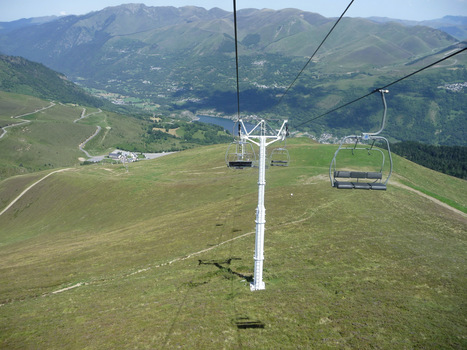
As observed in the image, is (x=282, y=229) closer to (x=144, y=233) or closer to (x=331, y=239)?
(x=331, y=239)

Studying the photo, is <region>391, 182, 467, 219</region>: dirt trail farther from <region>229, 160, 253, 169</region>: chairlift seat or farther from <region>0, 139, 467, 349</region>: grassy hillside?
<region>229, 160, 253, 169</region>: chairlift seat

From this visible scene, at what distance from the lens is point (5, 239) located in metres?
75.9

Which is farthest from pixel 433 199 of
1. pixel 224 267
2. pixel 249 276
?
pixel 224 267

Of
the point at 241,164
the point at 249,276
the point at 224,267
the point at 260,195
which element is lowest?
the point at 224,267

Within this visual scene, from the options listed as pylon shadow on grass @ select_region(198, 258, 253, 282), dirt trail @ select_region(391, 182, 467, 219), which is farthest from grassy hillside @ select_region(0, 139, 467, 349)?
dirt trail @ select_region(391, 182, 467, 219)

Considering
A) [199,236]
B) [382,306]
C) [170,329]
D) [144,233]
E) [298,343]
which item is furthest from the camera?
[144,233]

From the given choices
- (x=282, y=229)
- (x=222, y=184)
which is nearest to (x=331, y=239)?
(x=282, y=229)

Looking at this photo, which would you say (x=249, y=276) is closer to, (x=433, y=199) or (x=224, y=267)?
(x=224, y=267)

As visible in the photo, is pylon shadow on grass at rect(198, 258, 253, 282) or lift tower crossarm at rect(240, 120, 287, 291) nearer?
lift tower crossarm at rect(240, 120, 287, 291)

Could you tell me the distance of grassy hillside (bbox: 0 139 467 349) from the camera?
71.6 feet

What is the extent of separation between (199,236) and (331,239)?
18919 millimetres

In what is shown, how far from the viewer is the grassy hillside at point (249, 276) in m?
21.8

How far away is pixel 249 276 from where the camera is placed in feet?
99.4

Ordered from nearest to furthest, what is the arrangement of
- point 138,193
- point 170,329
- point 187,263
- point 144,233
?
point 170,329 → point 187,263 → point 144,233 → point 138,193
